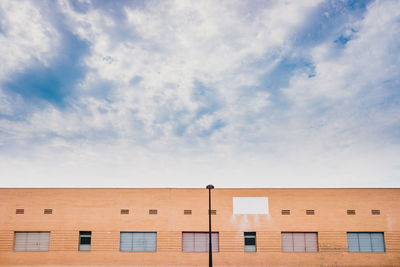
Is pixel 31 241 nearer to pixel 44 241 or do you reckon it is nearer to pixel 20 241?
pixel 20 241

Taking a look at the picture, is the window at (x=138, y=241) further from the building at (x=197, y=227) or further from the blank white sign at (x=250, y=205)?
the blank white sign at (x=250, y=205)

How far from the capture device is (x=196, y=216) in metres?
32.1

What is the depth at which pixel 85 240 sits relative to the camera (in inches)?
1258

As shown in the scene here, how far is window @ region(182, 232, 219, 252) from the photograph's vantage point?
1252 inches

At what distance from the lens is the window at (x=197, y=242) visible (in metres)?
31.8

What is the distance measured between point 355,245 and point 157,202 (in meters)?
17.1

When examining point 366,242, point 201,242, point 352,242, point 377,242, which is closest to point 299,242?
point 352,242

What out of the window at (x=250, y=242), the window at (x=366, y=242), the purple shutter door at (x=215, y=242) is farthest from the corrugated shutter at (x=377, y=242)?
the purple shutter door at (x=215, y=242)

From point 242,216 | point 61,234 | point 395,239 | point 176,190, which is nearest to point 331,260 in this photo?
point 395,239

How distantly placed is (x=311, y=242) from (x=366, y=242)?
4.51 metres

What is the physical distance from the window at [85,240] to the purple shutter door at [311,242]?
18.4 metres

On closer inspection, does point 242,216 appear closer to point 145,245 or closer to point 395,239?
point 145,245

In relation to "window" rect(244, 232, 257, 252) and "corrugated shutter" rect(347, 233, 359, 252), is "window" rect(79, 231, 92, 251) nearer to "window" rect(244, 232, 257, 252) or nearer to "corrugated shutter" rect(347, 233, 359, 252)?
"window" rect(244, 232, 257, 252)

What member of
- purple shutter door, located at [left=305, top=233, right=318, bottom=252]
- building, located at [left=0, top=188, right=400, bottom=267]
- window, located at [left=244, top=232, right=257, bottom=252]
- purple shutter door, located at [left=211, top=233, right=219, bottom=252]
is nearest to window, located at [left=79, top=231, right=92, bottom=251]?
building, located at [left=0, top=188, right=400, bottom=267]
